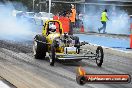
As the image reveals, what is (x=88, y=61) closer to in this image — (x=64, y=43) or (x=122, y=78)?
(x=64, y=43)

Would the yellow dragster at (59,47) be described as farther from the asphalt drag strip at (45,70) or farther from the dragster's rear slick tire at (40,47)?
the asphalt drag strip at (45,70)

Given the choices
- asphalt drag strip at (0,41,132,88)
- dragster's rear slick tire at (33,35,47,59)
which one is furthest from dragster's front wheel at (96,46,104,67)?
dragster's rear slick tire at (33,35,47,59)

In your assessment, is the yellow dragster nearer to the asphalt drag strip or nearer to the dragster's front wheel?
the dragster's front wheel

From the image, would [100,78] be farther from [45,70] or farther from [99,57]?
[99,57]

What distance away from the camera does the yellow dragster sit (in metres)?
12.0

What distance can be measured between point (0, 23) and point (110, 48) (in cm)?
1676

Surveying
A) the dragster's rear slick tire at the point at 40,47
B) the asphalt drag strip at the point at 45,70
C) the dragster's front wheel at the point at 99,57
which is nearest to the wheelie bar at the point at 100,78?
the asphalt drag strip at the point at 45,70

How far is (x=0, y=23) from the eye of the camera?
3203 centimetres

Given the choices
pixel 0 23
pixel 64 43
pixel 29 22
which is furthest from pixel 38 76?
pixel 29 22

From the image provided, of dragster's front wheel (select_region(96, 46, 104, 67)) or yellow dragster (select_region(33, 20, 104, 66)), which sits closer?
yellow dragster (select_region(33, 20, 104, 66))

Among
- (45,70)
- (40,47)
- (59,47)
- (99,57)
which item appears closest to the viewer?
(45,70)

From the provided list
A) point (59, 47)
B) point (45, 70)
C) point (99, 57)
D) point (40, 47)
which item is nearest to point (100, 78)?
point (45, 70)

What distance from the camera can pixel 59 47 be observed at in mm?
Answer: 12664

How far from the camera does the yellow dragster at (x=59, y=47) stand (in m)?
12.0
